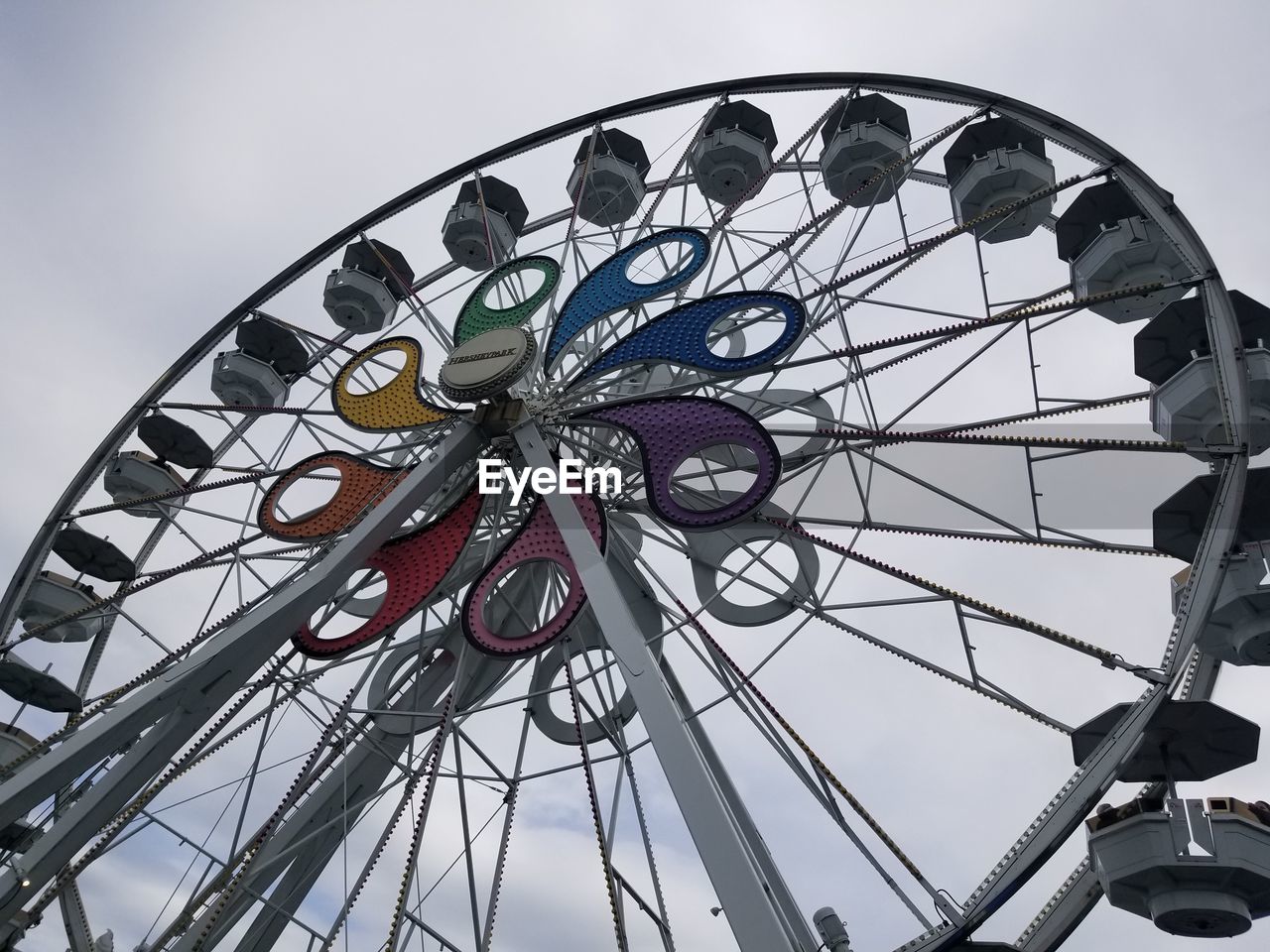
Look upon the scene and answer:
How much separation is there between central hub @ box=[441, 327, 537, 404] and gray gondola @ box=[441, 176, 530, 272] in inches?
150

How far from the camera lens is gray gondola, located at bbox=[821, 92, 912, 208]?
12.1m

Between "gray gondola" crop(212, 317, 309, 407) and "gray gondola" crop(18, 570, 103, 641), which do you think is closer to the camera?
"gray gondola" crop(18, 570, 103, 641)

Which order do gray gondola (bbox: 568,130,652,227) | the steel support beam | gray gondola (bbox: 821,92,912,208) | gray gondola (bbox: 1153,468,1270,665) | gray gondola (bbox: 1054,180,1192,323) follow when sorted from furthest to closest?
gray gondola (bbox: 568,130,652,227) < gray gondola (bbox: 821,92,912,208) < gray gondola (bbox: 1054,180,1192,323) < gray gondola (bbox: 1153,468,1270,665) < the steel support beam

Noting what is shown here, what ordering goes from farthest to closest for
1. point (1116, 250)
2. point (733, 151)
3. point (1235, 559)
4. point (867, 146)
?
point (733, 151), point (867, 146), point (1116, 250), point (1235, 559)

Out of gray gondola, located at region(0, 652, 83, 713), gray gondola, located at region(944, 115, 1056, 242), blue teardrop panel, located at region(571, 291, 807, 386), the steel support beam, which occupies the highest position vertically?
gray gondola, located at region(944, 115, 1056, 242)

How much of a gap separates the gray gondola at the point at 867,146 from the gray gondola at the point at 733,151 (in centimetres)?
80

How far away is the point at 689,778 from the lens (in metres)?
5.60

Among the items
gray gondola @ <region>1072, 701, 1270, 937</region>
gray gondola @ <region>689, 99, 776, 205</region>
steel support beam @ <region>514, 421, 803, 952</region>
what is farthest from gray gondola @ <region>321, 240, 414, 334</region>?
gray gondola @ <region>1072, 701, 1270, 937</region>

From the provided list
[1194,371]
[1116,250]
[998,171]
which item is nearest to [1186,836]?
[1194,371]

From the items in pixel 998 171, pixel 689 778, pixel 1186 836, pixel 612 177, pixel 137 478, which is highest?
pixel 612 177

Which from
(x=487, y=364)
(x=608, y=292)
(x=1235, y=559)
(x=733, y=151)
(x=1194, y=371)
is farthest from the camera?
(x=733, y=151)

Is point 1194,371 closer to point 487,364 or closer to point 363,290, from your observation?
point 487,364

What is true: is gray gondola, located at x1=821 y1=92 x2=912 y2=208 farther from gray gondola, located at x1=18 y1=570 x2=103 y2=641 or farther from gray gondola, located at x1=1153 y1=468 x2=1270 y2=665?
gray gondola, located at x1=18 y1=570 x2=103 y2=641
